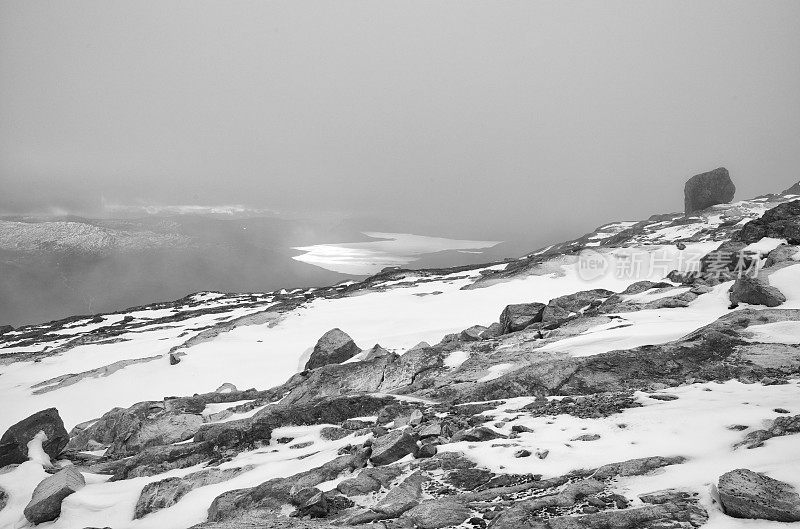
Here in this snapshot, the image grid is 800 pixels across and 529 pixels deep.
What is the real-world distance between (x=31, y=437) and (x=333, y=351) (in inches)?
520

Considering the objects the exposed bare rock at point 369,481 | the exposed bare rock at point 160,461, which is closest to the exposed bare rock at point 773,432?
the exposed bare rock at point 369,481

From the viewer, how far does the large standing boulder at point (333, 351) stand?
24000mm

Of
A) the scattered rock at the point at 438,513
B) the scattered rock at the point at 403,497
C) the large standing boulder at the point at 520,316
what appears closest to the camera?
the scattered rock at the point at 438,513

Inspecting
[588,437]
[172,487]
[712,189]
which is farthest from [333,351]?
[712,189]

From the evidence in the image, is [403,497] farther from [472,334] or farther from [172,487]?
[472,334]

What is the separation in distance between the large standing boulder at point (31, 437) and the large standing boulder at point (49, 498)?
14.9 feet

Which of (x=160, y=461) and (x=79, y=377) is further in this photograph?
(x=79, y=377)

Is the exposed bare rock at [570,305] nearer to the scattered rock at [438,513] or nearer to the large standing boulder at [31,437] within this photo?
the scattered rock at [438,513]

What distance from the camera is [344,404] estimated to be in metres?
14.1

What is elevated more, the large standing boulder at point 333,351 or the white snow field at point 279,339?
the large standing boulder at point 333,351

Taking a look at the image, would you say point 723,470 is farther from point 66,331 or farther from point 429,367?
point 66,331

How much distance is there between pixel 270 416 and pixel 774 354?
51.1ft

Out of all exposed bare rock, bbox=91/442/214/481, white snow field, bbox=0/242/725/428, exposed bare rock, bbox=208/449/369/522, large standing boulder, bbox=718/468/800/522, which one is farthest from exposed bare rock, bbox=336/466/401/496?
white snow field, bbox=0/242/725/428

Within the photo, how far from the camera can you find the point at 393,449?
9.25 m
